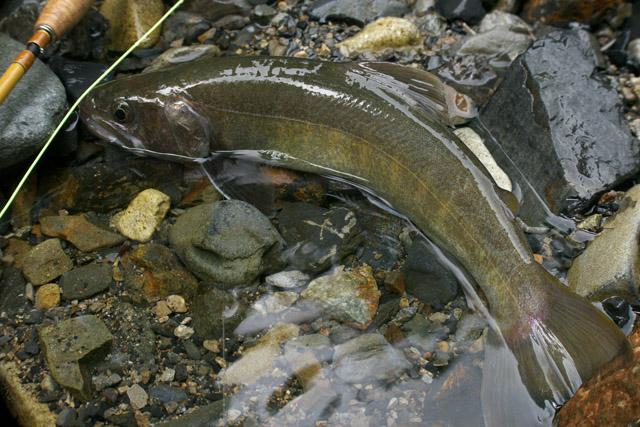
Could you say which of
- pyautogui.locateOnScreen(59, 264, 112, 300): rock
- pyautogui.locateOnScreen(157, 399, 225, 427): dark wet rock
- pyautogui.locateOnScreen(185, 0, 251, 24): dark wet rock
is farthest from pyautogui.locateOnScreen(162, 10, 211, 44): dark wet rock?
pyautogui.locateOnScreen(157, 399, 225, 427): dark wet rock

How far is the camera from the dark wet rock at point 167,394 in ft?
10.8

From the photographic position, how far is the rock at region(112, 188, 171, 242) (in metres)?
4.01

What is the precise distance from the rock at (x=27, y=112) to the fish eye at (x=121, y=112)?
1.04 ft

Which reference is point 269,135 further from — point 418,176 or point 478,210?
point 478,210

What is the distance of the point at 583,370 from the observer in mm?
2980

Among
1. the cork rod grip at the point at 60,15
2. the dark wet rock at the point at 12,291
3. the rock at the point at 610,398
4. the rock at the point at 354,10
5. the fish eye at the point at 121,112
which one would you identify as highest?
the rock at the point at 354,10

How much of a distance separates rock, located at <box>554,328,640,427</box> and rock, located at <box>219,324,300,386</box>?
4.56 feet

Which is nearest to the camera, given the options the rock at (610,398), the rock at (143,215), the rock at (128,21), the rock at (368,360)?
the rock at (610,398)

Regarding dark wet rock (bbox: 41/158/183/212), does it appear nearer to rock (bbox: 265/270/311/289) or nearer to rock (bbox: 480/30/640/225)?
rock (bbox: 265/270/311/289)

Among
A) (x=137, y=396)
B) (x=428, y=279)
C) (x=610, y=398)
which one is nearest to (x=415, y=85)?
(x=428, y=279)

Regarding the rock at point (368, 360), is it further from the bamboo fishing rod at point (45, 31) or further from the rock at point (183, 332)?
the bamboo fishing rod at point (45, 31)

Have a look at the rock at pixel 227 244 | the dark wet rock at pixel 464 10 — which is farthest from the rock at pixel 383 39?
the rock at pixel 227 244

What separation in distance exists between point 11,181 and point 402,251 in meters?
2.43

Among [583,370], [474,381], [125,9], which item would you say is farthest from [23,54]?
[583,370]
